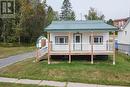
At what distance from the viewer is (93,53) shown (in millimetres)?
28969

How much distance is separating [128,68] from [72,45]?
7.39m

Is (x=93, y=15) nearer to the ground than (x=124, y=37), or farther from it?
farther from it

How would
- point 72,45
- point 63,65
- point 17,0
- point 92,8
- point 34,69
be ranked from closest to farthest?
point 34,69
point 63,65
point 72,45
point 17,0
point 92,8

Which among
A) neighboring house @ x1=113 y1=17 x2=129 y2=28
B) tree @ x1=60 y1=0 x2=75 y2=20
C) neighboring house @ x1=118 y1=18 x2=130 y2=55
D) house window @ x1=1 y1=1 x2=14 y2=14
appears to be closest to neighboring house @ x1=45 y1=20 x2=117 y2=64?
neighboring house @ x1=118 y1=18 x2=130 y2=55

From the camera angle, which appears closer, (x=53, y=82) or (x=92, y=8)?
(x=53, y=82)

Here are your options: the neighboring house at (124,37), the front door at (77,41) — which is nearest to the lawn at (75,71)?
the front door at (77,41)

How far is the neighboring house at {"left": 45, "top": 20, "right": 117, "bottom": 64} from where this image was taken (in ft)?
96.8

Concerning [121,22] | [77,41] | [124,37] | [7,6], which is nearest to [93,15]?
[121,22]

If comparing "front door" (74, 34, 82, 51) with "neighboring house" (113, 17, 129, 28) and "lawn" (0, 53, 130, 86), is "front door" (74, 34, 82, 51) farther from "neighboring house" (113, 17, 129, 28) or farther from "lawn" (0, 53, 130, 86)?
"neighboring house" (113, 17, 129, 28)

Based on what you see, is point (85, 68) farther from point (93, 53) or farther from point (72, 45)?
point (72, 45)

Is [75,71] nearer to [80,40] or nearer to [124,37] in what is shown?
[80,40]

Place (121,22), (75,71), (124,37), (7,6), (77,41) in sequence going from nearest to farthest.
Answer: (75,71)
(77,41)
(124,37)
(7,6)
(121,22)

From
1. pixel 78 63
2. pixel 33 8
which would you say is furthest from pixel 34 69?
pixel 33 8

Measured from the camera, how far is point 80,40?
3178cm
